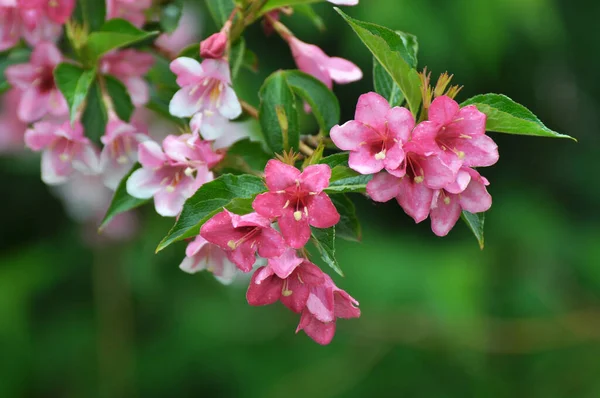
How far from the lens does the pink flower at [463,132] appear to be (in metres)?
0.67

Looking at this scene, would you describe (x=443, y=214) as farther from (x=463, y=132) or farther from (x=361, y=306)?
(x=361, y=306)

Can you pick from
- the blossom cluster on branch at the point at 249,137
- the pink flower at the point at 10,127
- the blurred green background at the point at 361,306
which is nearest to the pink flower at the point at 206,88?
the blossom cluster on branch at the point at 249,137

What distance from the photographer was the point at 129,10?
0.96 meters

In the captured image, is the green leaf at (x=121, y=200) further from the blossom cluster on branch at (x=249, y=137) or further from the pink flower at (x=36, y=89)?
the pink flower at (x=36, y=89)

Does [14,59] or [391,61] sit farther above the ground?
[391,61]

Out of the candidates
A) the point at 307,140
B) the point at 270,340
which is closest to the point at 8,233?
the point at 270,340

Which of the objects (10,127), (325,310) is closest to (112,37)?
(325,310)

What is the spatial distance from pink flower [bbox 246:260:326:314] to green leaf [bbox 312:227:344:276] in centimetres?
2

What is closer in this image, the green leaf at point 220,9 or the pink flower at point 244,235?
the pink flower at point 244,235

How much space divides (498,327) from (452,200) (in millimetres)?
1672

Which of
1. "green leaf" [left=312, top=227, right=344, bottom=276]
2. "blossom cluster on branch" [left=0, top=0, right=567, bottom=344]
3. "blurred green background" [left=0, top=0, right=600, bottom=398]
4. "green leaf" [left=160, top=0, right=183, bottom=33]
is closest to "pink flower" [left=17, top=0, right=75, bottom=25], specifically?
"blossom cluster on branch" [left=0, top=0, right=567, bottom=344]

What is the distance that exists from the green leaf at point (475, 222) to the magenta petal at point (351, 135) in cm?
11

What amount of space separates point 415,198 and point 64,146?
1.51 ft

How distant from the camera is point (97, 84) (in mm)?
951
